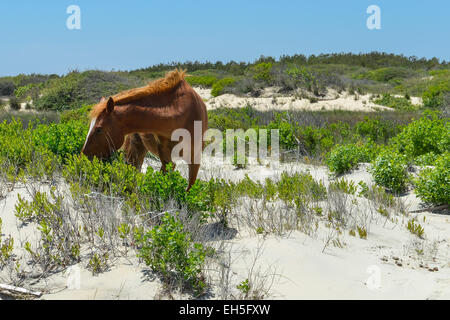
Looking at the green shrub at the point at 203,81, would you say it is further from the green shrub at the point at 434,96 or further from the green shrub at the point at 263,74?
the green shrub at the point at 434,96

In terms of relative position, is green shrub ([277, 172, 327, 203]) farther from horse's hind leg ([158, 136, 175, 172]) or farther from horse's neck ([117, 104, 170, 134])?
horse's neck ([117, 104, 170, 134])

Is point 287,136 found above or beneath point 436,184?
above

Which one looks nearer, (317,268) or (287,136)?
(317,268)

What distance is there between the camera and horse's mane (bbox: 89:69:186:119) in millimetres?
4289

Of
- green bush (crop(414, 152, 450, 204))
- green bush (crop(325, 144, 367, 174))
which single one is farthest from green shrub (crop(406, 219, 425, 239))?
green bush (crop(325, 144, 367, 174))

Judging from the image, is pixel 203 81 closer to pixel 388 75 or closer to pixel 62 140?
pixel 388 75

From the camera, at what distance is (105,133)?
→ 4234 mm

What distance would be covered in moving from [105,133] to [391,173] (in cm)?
479

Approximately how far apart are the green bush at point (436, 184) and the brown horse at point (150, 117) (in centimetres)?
366

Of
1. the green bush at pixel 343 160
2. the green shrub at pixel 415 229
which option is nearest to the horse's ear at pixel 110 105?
the green shrub at pixel 415 229

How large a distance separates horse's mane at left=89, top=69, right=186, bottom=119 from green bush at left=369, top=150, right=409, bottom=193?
3885mm

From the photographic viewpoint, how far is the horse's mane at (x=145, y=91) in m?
4.29

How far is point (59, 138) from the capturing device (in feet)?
19.6

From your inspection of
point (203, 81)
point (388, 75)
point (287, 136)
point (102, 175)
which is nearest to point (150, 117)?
point (102, 175)
